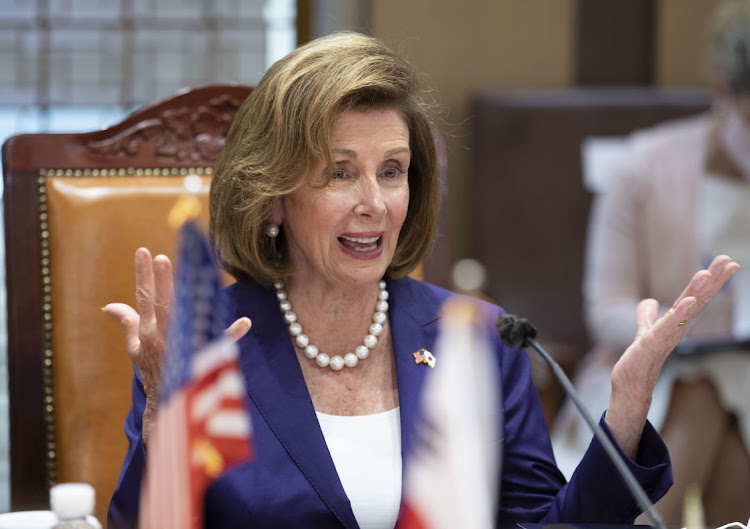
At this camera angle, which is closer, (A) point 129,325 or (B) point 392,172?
(A) point 129,325

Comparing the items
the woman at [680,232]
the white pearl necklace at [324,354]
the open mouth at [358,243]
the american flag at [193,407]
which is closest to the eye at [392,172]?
the open mouth at [358,243]

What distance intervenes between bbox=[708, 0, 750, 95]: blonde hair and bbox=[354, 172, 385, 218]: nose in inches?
66.0

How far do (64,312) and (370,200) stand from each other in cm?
58

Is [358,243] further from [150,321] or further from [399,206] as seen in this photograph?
[150,321]

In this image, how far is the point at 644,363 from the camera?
1493 millimetres

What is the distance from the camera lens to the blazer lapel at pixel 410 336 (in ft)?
5.38

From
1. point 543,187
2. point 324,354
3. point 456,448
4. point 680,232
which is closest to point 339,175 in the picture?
point 324,354

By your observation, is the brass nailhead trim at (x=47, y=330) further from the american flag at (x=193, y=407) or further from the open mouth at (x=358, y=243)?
the american flag at (x=193, y=407)

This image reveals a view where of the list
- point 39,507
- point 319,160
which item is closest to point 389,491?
point 319,160

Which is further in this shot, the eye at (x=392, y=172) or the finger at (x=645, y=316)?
the eye at (x=392, y=172)

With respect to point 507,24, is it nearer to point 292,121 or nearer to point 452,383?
point 292,121

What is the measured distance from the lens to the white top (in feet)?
5.14

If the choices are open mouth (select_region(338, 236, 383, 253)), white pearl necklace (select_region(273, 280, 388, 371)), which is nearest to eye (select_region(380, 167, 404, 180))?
open mouth (select_region(338, 236, 383, 253))

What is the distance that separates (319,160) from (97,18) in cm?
251
